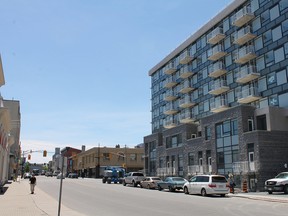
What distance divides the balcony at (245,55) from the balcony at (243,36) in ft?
2.83

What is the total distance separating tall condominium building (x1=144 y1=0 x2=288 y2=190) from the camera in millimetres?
34719

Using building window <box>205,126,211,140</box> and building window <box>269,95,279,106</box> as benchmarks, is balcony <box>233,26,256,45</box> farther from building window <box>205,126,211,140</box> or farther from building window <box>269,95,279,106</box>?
building window <box>205,126,211,140</box>

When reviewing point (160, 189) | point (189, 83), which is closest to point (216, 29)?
point (189, 83)

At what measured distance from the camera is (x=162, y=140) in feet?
191

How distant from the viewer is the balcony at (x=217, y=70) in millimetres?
45844

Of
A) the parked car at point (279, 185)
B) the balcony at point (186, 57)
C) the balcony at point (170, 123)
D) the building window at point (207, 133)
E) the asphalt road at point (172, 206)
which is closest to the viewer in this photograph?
the asphalt road at point (172, 206)

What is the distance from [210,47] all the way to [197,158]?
15304 millimetres

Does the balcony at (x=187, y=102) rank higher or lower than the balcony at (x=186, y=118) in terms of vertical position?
higher

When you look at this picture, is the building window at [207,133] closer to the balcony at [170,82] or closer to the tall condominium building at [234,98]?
the tall condominium building at [234,98]

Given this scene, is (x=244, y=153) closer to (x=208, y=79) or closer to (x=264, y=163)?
(x=264, y=163)

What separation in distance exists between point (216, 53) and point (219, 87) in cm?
438

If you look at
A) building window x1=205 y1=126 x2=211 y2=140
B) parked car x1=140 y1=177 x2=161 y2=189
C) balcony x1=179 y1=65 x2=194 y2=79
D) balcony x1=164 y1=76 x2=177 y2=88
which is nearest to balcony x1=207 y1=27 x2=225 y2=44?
balcony x1=179 y1=65 x2=194 y2=79

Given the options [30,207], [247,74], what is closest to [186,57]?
[247,74]

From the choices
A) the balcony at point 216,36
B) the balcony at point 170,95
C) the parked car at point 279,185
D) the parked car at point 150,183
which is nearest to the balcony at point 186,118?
the balcony at point 170,95
